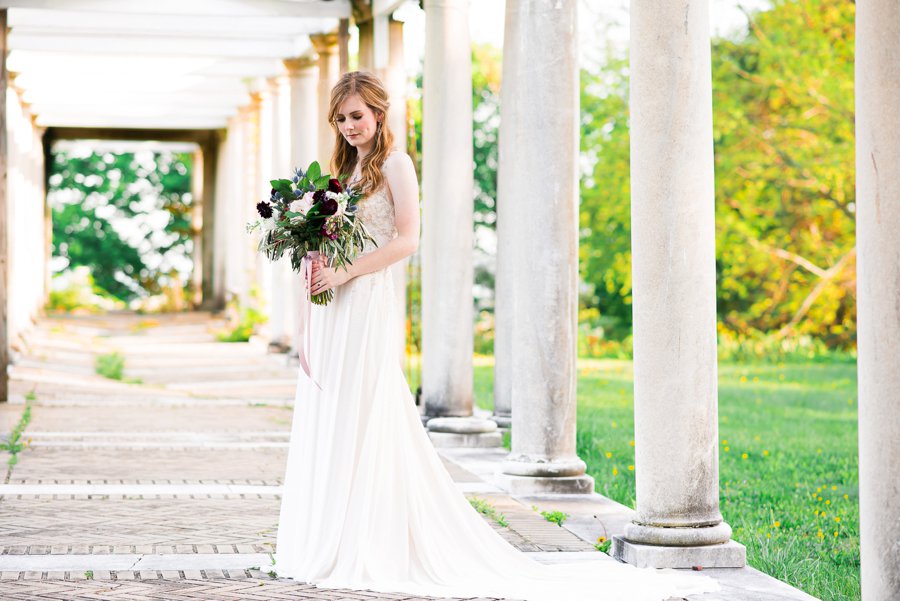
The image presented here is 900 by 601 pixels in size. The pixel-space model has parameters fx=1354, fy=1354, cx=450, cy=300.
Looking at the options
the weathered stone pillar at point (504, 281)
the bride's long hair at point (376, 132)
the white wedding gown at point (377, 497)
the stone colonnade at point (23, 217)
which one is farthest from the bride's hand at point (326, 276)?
the stone colonnade at point (23, 217)

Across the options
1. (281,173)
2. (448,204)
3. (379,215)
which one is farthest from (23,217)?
(379,215)

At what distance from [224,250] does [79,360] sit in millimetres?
10162

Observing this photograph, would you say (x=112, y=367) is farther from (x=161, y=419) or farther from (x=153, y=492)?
(x=153, y=492)

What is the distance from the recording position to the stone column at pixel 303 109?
1891 centimetres

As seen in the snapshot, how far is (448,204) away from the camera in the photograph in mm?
10898

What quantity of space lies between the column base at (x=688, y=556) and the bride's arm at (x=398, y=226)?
1682mm

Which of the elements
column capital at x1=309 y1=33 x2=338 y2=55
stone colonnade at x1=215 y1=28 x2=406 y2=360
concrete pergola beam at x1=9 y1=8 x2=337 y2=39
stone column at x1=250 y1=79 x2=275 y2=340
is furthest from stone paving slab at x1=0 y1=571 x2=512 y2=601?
stone column at x1=250 y1=79 x2=275 y2=340

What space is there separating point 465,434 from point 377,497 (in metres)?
5.08

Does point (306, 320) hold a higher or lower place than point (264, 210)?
lower

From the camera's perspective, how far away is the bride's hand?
5.67 meters

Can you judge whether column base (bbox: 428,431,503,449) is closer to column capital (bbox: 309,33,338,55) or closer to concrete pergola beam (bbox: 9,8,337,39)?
concrete pergola beam (bbox: 9,8,337,39)

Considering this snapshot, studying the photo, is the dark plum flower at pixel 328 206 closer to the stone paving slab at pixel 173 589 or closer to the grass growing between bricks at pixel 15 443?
the stone paving slab at pixel 173 589

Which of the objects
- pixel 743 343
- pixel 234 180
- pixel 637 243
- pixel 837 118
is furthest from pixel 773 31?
pixel 637 243

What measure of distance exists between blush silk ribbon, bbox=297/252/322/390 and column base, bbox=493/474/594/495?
2.54 meters
